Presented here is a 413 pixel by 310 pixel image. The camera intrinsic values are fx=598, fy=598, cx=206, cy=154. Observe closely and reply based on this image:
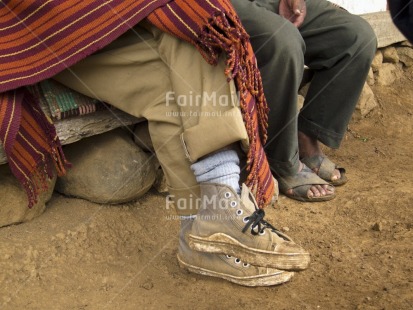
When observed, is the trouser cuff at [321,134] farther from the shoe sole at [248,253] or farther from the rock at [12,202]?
the rock at [12,202]

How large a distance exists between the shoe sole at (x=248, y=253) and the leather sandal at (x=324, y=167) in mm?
1101

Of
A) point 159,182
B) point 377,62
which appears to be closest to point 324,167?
point 159,182

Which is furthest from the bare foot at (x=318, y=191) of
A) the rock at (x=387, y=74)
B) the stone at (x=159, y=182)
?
the rock at (x=387, y=74)

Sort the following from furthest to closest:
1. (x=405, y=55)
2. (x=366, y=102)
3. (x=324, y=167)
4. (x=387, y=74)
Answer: (x=405, y=55), (x=387, y=74), (x=366, y=102), (x=324, y=167)

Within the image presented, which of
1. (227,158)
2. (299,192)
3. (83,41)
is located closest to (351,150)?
(299,192)

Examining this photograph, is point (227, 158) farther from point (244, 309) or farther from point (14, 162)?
point (14, 162)

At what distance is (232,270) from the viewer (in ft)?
7.02

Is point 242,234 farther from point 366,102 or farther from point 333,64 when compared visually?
point 366,102

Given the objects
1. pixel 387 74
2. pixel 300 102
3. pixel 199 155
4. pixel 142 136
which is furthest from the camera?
pixel 387 74

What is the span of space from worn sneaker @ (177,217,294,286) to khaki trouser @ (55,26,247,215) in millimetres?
175

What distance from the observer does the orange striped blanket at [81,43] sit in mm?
1999

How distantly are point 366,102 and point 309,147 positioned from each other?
112 centimetres

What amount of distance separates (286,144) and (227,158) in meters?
0.74

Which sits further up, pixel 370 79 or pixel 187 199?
pixel 187 199
